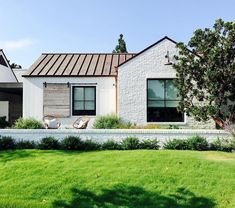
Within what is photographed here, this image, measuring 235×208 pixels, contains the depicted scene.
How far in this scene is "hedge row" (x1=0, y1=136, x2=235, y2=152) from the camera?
1391 centimetres

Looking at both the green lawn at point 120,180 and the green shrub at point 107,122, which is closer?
the green lawn at point 120,180

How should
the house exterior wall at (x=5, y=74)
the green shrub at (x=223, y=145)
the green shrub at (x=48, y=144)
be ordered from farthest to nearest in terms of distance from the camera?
the house exterior wall at (x=5, y=74), the green shrub at (x=48, y=144), the green shrub at (x=223, y=145)

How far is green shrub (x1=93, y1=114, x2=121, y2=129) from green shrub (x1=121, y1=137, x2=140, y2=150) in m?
4.64

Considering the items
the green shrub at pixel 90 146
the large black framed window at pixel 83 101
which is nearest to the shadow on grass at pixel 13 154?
the green shrub at pixel 90 146

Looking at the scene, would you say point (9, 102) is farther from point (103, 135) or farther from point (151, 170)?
point (151, 170)

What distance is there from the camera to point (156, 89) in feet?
65.7

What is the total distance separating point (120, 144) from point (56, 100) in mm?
8360

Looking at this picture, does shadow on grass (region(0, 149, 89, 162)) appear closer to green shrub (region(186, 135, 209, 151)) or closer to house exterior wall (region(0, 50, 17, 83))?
green shrub (region(186, 135, 209, 151))

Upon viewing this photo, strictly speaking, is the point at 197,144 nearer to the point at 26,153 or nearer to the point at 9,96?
the point at 26,153

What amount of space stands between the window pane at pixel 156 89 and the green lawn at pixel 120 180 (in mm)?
7333

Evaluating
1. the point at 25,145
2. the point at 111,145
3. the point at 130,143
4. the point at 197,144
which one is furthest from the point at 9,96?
the point at 197,144

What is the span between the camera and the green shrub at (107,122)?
1900 centimetres

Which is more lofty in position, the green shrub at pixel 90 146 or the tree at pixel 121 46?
the tree at pixel 121 46

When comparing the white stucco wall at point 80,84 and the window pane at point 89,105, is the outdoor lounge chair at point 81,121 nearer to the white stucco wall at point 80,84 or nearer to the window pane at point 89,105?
the white stucco wall at point 80,84
